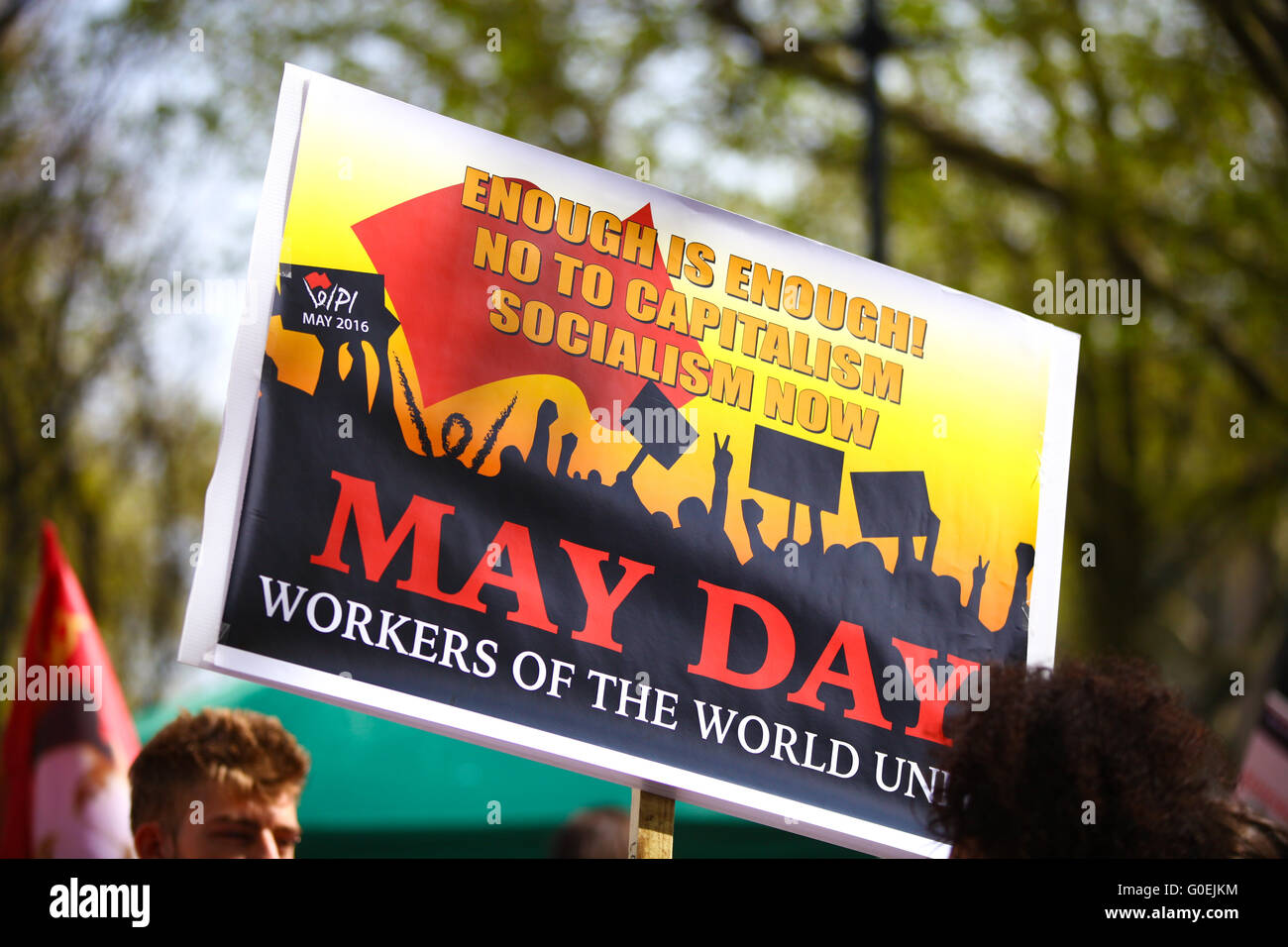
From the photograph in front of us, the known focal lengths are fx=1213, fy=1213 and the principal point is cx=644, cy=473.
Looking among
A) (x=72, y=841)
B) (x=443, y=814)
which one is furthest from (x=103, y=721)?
(x=443, y=814)

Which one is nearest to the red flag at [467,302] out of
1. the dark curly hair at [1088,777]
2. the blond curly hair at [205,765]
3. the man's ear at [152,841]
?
the dark curly hair at [1088,777]

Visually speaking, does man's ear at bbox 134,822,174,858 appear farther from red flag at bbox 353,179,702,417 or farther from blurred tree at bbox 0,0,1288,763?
blurred tree at bbox 0,0,1288,763

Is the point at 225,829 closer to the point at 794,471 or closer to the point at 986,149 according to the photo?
the point at 794,471

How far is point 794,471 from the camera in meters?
2.47

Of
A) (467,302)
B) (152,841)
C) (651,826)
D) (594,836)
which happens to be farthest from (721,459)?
(594,836)

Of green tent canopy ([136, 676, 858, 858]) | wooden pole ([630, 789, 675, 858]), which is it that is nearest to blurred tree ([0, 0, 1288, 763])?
green tent canopy ([136, 676, 858, 858])

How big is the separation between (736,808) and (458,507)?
2.53 ft

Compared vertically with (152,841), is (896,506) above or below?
above

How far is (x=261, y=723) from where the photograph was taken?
9.72ft

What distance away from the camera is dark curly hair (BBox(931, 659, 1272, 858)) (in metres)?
1.87

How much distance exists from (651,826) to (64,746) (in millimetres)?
2567

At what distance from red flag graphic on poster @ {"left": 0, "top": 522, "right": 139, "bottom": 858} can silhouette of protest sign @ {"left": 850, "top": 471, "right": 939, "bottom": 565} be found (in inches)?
104

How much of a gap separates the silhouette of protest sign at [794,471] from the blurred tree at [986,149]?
6.25 metres
